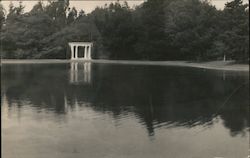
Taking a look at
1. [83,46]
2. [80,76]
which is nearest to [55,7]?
[80,76]

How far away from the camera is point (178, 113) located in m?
9.71

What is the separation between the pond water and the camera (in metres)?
5.98

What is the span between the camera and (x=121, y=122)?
27.0 ft

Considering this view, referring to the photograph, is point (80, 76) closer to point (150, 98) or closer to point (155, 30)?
point (150, 98)

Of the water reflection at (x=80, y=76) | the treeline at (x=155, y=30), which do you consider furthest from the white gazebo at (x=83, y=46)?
the water reflection at (x=80, y=76)

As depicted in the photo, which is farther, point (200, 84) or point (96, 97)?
point (200, 84)

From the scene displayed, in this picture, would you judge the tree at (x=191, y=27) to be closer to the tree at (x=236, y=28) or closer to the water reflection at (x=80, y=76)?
the tree at (x=236, y=28)

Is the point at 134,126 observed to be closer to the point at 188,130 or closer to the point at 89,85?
the point at 188,130

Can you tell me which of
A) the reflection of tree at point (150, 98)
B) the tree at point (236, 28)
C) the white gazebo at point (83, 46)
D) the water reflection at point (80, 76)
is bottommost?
the reflection of tree at point (150, 98)

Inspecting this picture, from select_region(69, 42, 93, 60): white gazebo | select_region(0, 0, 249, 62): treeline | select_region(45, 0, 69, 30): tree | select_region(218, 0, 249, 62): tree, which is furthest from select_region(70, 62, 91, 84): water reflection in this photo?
select_region(0, 0, 249, 62): treeline

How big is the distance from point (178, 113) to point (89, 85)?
630 centimetres

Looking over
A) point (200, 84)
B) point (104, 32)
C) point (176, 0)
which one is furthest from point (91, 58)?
point (200, 84)

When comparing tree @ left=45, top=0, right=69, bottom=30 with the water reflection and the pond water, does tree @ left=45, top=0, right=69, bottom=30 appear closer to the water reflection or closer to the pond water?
the pond water

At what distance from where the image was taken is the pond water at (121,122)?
598 cm
